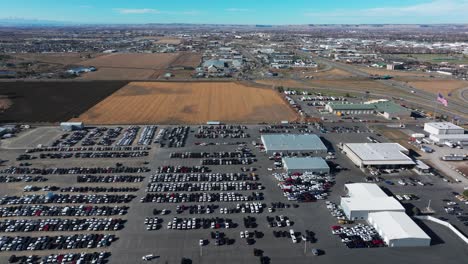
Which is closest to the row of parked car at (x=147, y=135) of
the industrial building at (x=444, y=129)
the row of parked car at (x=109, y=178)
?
the row of parked car at (x=109, y=178)

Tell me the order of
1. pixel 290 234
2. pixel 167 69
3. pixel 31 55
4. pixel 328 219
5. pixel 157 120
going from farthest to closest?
pixel 31 55
pixel 167 69
pixel 157 120
pixel 328 219
pixel 290 234

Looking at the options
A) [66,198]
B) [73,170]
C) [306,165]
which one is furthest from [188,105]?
[66,198]

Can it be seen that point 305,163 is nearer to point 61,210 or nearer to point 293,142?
point 293,142

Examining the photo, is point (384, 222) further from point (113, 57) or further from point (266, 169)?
point (113, 57)

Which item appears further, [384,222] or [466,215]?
[466,215]

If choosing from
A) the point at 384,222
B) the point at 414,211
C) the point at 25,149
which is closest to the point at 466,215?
the point at 414,211

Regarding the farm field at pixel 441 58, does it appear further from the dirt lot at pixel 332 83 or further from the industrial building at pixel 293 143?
the industrial building at pixel 293 143
